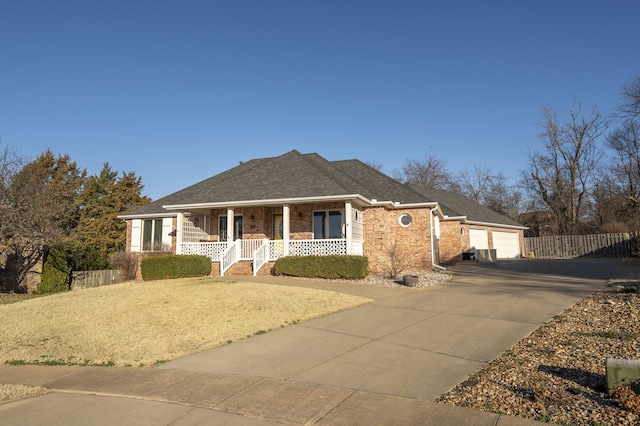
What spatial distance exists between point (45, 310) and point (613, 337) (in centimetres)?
1326

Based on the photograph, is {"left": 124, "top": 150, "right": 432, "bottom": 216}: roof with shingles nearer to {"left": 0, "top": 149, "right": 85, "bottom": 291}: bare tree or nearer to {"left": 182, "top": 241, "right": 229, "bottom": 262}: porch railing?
{"left": 182, "top": 241, "right": 229, "bottom": 262}: porch railing

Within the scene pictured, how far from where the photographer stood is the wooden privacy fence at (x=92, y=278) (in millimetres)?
20844

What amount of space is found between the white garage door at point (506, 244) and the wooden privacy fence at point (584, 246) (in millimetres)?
1485

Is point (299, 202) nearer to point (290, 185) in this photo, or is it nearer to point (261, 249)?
point (290, 185)

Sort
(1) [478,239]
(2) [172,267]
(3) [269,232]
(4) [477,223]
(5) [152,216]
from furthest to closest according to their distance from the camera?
(1) [478,239] < (4) [477,223] < (5) [152,216] < (3) [269,232] < (2) [172,267]

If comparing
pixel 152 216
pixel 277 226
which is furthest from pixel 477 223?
pixel 152 216

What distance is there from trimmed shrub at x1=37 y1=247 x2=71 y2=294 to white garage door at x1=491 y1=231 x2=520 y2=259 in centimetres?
2824

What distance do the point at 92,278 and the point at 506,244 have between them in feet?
96.6

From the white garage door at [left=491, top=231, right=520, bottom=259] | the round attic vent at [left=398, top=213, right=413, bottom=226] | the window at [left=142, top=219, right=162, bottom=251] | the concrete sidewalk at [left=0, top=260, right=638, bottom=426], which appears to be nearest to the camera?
the concrete sidewalk at [left=0, top=260, right=638, bottom=426]

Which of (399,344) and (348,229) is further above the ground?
(348,229)

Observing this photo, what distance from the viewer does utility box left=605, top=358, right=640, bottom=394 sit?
440cm

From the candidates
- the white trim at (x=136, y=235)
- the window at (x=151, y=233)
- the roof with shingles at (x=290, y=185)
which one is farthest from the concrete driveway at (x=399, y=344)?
the white trim at (x=136, y=235)

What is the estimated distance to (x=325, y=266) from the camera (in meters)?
16.2

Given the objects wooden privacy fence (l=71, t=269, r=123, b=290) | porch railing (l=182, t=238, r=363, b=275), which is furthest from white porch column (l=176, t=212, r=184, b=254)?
wooden privacy fence (l=71, t=269, r=123, b=290)
